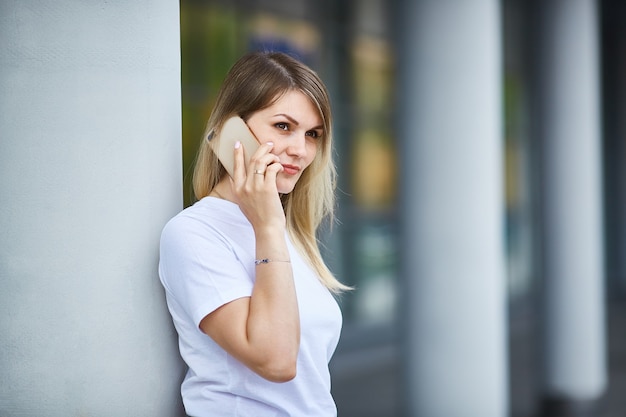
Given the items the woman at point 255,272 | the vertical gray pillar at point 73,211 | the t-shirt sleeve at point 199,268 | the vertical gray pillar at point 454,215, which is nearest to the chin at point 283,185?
the woman at point 255,272

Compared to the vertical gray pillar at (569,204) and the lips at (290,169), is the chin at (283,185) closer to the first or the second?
the lips at (290,169)

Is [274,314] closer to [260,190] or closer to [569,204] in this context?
[260,190]

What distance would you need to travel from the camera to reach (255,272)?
2.13 m

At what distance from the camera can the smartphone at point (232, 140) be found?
224cm

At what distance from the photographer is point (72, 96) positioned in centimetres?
213

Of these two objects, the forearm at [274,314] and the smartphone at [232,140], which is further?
the smartphone at [232,140]

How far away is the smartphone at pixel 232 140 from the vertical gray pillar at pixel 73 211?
0.73ft

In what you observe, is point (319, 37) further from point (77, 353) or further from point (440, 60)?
point (77, 353)

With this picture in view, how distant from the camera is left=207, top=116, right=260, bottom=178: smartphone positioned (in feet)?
7.36

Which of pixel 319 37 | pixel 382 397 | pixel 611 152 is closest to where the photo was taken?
pixel 382 397

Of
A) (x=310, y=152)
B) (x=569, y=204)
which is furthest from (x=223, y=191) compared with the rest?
(x=569, y=204)

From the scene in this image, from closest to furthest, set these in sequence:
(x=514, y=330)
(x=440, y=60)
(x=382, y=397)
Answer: (x=440, y=60) → (x=382, y=397) → (x=514, y=330)

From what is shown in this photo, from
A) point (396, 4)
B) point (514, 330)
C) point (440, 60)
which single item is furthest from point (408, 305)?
point (514, 330)

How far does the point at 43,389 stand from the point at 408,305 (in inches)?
142
